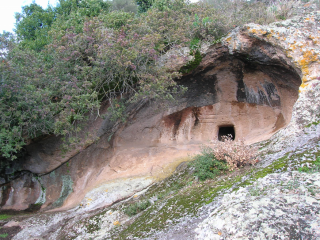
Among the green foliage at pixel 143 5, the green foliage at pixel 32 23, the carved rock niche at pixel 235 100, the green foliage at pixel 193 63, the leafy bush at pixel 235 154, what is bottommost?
the leafy bush at pixel 235 154

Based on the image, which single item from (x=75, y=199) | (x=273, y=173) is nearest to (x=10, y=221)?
(x=75, y=199)

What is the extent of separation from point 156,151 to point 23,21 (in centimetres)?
979

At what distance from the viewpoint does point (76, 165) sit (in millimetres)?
8945

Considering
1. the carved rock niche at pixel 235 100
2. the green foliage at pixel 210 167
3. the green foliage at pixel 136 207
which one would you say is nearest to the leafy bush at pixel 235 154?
the green foliage at pixel 210 167

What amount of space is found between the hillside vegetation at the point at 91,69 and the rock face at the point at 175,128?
3.09 feet

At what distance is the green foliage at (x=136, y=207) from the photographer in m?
6.04

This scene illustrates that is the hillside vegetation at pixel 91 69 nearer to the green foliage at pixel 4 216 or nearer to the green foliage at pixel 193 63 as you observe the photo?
the green foliage at pixel 193 63

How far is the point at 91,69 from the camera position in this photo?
7348mm

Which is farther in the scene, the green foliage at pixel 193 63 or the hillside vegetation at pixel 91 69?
the green foliage at pixel 193 63

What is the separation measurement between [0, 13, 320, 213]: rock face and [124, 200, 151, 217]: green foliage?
4.43 feet

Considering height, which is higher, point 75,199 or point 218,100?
point 218,100

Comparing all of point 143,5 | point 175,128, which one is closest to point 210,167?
point 175,128

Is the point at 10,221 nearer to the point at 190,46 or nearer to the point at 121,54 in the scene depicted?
the point at 121,54

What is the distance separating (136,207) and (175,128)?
432 centimetres
